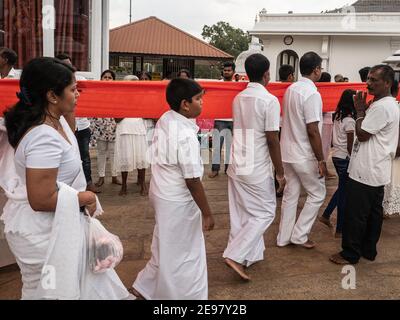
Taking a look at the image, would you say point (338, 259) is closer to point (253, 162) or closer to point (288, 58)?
point (253, 162)

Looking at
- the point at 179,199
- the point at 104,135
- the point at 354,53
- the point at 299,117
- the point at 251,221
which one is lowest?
the point at 251,221

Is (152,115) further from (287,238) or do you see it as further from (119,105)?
(287,238)

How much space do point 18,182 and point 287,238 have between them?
272 centimetres

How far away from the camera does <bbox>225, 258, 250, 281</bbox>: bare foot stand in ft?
10.7

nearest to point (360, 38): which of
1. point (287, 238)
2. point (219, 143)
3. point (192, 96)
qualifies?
point (219, 143)

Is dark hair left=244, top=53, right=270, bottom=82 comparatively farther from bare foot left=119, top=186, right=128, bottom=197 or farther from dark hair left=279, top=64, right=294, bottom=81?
bare foot left=119, top=186, right=128, bottom=197

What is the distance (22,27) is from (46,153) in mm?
4899

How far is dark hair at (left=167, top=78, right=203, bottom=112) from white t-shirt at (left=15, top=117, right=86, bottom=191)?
2.66ft

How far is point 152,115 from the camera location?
3584 millimetres

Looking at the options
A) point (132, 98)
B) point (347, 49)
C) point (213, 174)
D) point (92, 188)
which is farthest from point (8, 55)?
point (347, 49)

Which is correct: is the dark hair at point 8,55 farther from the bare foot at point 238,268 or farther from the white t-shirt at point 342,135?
the white t-shirt at point 342,135

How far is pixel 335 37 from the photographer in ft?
64.3

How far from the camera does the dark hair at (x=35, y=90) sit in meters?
1.82

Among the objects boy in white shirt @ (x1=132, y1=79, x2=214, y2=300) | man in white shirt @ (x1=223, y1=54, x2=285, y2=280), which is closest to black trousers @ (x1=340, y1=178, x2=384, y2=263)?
man in white shirt @ (x1=223, y1=54, x2=285, y2=280)
